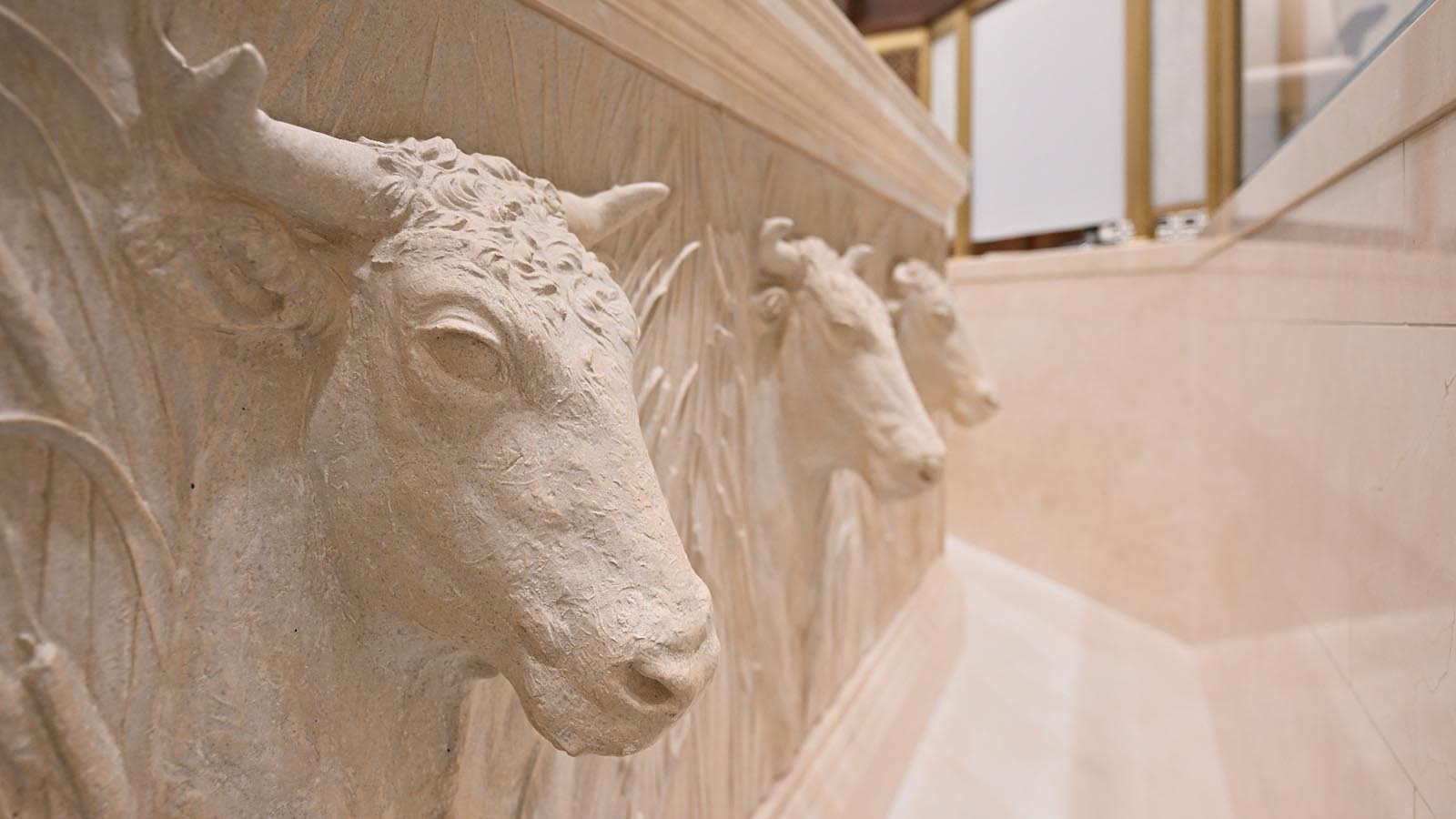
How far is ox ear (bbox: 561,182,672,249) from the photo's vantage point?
28.5 inches

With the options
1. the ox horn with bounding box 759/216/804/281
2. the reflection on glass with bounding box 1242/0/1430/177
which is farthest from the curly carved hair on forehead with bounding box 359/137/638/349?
the reflection on glass with bounding box 1242/0/1430/177

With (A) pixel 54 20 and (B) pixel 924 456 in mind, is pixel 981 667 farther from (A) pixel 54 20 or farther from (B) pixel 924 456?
(A) pixel 54 20

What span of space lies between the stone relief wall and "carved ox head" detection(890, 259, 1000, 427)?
4.29ft

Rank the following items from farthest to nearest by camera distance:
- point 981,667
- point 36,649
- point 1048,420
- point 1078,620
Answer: point 1048,420, point 1078,620, point 981,667, point 36,649

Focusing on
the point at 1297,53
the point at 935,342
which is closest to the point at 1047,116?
the point at 1297,53

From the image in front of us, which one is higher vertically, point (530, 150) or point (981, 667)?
point (530, 150)

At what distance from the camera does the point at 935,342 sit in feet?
6.59

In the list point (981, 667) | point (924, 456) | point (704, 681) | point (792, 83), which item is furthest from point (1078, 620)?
point (704, 681)

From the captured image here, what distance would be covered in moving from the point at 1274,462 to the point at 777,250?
53.3 inches

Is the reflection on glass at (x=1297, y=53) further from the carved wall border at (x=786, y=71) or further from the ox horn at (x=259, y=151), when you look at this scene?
the ox horn at (x=259, y=151)

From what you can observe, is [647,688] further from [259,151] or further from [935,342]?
[935,342]

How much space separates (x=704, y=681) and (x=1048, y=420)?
329 cm

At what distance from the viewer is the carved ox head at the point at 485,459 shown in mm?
555

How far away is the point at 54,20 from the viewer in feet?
1.48
